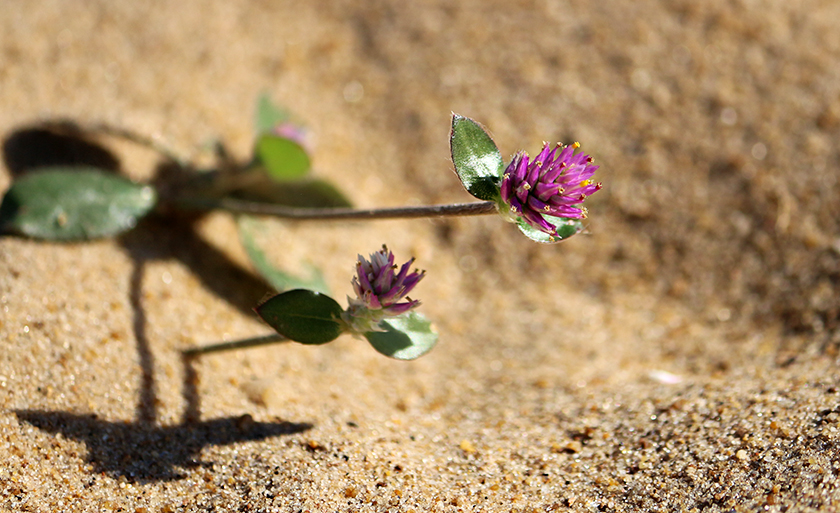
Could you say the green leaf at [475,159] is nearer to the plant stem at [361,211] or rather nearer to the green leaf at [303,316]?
the plant stem at [361,211]

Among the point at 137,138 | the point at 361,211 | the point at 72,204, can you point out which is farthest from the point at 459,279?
the point at 72,204

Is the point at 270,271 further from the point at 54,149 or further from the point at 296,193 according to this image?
the point at 54,149

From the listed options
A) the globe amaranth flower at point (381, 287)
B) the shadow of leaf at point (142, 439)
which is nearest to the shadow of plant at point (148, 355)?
the shadow of leaf at point (142, 439)

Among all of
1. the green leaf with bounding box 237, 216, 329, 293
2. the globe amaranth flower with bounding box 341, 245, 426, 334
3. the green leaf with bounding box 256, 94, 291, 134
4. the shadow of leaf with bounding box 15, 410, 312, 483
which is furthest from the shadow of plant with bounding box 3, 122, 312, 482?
the globe amaranth flower with bounding box 341, 245, 426, 334

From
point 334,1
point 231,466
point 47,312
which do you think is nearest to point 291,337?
point 231,466

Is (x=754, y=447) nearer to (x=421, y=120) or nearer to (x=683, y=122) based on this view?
(x=683, y=122)

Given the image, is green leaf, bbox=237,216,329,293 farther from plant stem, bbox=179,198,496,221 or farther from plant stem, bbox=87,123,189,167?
plant stem, bbox=87,123,189,167

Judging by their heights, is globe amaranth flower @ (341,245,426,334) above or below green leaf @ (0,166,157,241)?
below
